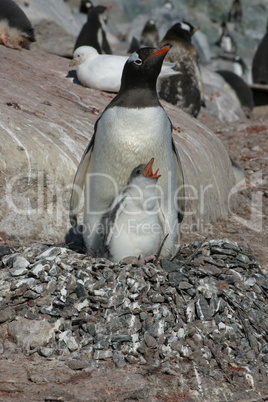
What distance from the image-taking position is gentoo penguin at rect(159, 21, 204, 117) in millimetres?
8766

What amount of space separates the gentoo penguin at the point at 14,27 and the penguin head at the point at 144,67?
12.1ft

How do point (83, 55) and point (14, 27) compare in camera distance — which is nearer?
point (83, 55)

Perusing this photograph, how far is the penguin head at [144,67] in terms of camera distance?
3.82 m

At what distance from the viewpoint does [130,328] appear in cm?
338

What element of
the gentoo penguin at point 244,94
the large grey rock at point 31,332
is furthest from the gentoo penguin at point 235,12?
the large grey rock at point 31,332

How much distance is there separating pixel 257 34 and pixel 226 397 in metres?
27.6

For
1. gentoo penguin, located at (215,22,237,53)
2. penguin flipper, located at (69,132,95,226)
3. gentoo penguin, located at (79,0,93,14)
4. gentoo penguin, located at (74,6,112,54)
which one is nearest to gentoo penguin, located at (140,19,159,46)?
gentoo penguin, located at (79,0,93,14)

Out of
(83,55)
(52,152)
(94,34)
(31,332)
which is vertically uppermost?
(94,34)

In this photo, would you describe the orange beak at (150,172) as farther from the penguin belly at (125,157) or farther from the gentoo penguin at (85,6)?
the gentoo penguin at (85,6)

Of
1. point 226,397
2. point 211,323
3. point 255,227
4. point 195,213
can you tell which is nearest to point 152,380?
point 226,397

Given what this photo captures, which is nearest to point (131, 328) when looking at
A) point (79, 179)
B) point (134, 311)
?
point (134, 311)

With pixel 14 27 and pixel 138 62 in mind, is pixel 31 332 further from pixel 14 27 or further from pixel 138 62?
pixel 14 27

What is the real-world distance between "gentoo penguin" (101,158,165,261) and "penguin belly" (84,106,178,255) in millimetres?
104

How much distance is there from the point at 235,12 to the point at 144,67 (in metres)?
26.4
